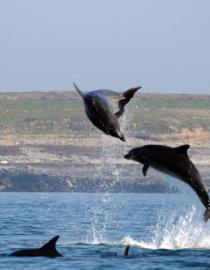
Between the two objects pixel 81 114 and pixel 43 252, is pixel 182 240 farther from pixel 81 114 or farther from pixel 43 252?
pixel 81 114

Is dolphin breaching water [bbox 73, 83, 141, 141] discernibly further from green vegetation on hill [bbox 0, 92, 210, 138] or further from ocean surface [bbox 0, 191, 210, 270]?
green vegetation on hill [bbox 0, 92, 210, 138]

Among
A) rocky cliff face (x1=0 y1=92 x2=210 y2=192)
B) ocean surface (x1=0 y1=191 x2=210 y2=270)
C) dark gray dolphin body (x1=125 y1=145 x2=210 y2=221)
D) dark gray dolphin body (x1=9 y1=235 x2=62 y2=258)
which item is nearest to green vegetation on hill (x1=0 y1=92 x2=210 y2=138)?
rocky cliff face (x1=0 y1=92 x2=210 y2=192)

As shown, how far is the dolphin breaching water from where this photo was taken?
2200 centimetres

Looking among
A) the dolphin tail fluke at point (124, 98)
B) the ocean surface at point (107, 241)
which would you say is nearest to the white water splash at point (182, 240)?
the ocean surface at point (107, 241)

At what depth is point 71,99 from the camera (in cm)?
15875

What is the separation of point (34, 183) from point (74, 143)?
50.5 ft

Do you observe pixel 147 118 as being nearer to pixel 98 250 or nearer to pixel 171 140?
pixel 171 140

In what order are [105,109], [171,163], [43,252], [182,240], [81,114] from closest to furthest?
[105,109] → [171,163] → [43,252] → [182,240] → [81,114]

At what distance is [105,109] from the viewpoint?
871 inches

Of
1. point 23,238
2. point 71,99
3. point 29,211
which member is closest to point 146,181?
point 71,99

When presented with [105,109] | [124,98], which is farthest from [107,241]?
[105,109]

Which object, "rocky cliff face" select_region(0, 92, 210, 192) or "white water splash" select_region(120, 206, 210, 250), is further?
"rocky cliff face" select_region(0, 92, 210, 192)

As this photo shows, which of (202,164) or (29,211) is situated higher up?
(29,211)

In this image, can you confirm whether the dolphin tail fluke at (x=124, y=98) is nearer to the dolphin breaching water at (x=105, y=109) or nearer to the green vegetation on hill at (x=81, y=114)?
the dolphin breaching water at (x=105, y=109)
